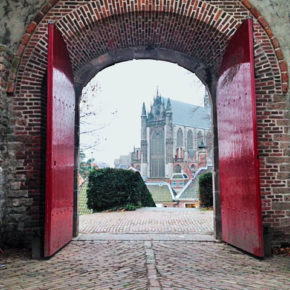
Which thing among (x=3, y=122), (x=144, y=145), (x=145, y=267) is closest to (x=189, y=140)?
(x=144, y=145)

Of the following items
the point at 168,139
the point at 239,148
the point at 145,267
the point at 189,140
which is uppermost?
the point at 189,140

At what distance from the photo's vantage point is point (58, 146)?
16.4 feet

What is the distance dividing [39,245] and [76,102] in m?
3.03

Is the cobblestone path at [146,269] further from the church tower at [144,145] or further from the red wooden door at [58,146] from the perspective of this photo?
the church tower at [144,145]

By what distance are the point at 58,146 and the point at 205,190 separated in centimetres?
908

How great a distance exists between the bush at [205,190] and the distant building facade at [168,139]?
52.8 metres

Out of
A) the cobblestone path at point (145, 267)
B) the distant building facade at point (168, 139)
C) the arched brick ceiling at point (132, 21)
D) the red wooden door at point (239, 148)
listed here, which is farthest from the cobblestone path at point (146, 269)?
the distant building facade at point (168, 139)

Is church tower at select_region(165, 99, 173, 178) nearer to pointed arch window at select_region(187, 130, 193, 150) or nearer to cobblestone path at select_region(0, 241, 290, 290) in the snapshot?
→ pointed arch window at select_region(187, 130, 193, 150)

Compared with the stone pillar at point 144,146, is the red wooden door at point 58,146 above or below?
below

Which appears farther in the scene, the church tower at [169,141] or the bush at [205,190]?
the church tower at [169,141]

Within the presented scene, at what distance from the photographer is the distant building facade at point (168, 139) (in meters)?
68.0

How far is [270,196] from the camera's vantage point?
17.5 feet

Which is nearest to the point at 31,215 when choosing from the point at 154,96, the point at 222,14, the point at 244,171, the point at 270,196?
the point at 244,171

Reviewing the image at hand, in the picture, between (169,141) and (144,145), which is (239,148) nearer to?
(169,141)
